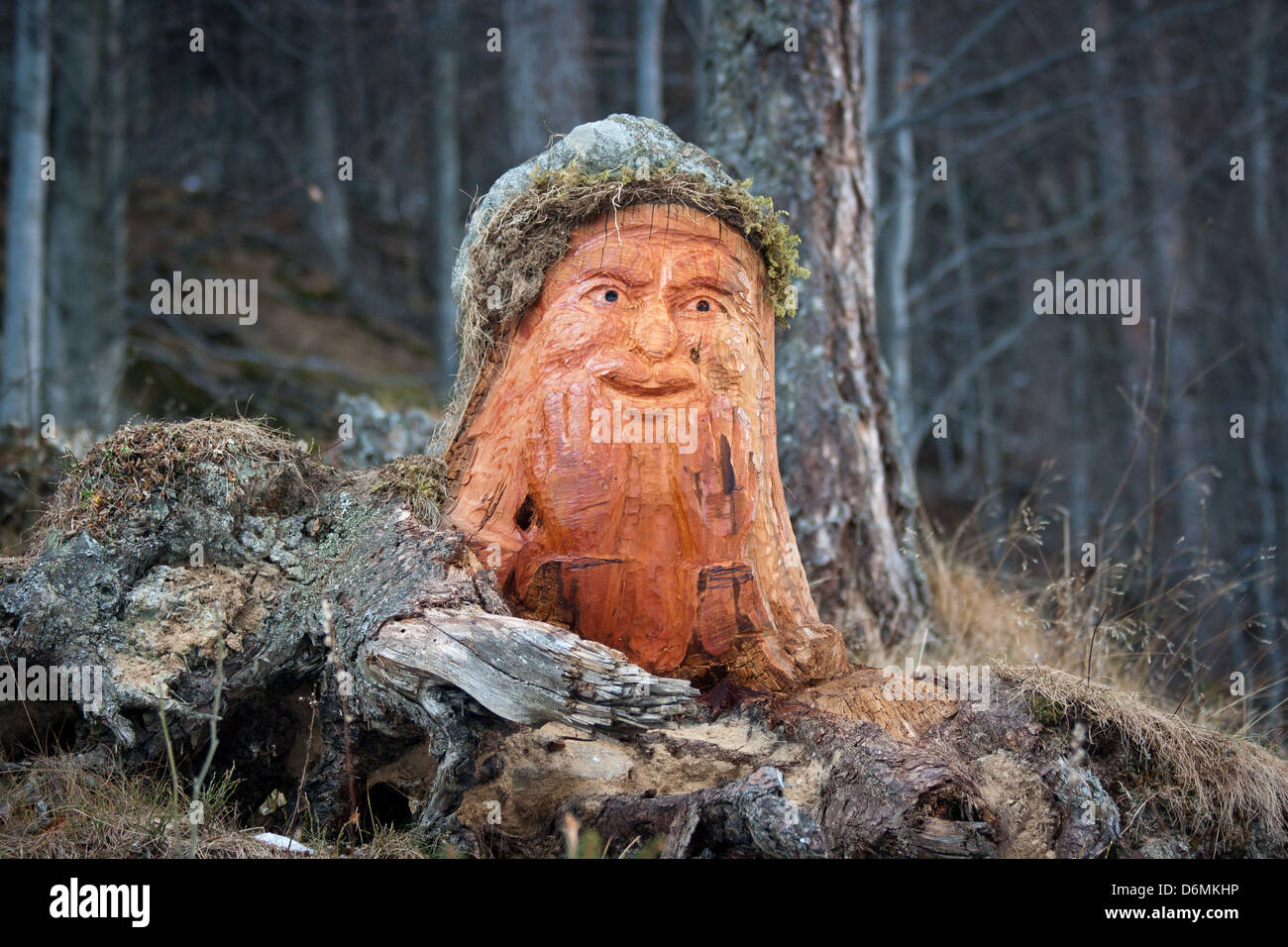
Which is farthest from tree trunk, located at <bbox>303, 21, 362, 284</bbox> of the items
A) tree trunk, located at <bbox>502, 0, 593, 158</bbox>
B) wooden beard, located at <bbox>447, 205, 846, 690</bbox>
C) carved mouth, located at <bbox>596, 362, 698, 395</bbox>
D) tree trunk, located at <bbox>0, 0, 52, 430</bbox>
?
carved mouth, located at <bbox>596, 362, 698, 395</bbox>

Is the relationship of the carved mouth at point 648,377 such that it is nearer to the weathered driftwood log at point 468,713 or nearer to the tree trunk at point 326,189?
the weathered driftwood log at point 468,713

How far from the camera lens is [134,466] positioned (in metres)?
3.72

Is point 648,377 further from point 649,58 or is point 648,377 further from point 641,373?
point 649,58

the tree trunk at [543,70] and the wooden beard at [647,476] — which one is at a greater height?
the tree trunk at [543,70]

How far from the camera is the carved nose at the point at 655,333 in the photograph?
3.59 m

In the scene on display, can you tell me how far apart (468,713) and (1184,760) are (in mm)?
2412

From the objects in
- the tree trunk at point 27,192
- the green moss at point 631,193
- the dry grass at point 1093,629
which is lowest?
the dry grass at point 1093,629

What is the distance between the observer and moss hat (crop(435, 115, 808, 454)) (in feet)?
12.4

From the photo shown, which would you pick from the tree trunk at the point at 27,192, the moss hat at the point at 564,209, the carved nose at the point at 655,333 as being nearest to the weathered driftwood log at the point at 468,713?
the moss hat at the point at 564,209

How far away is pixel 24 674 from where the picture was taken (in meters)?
3.49

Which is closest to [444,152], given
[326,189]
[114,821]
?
[326,189]

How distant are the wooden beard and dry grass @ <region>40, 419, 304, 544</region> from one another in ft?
2.83

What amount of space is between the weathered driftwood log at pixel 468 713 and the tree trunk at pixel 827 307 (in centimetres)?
209
